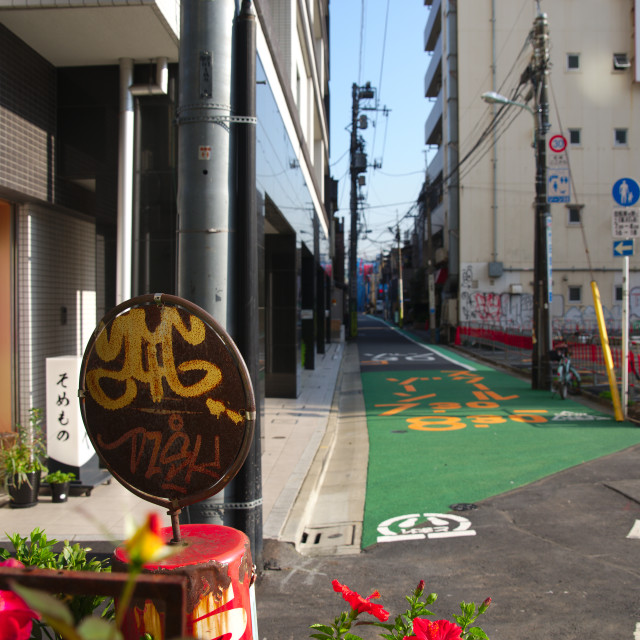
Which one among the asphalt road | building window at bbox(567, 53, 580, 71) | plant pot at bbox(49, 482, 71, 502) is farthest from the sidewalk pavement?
building window at bbox(567, 53, 580, 71)

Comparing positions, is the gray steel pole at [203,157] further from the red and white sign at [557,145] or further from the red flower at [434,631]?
the red and white sign at [557,145]

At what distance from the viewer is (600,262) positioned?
35344 millimetres

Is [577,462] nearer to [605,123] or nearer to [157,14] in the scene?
[157,14]

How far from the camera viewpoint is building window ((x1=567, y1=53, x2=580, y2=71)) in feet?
116

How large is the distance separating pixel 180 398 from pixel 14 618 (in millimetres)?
949

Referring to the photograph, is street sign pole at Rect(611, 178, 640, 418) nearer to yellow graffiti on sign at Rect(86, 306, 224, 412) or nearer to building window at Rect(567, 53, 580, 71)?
yellow graffiti on sign at Rect(86, 306, 224, 412)

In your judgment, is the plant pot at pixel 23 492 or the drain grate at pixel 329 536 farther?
the plant pot at pixel 23 492

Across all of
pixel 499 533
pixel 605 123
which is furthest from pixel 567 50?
pixel 499 533

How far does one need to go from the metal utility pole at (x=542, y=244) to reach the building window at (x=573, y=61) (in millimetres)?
22085

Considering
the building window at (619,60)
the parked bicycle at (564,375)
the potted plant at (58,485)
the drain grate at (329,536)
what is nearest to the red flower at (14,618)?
the drain grate at (329,536)

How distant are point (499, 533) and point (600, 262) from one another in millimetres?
32888

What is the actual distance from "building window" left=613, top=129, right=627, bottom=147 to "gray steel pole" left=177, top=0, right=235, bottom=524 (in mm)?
36173

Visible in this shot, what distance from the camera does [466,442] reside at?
977cm

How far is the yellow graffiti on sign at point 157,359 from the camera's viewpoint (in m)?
2.30
